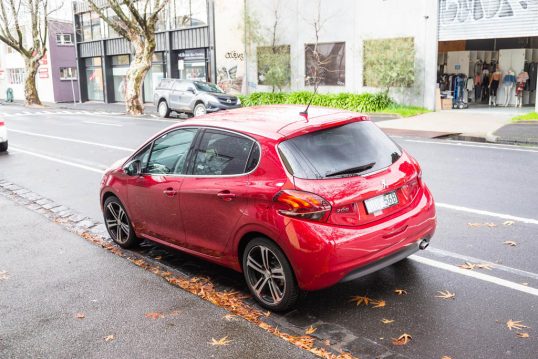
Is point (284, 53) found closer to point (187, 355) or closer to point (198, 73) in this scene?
point (198, 73)

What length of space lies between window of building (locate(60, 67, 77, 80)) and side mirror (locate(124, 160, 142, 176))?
47937 millimetres

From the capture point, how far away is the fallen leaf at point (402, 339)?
4117 mm

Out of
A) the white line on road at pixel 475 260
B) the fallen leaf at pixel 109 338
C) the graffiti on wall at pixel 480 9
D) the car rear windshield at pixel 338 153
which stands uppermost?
the graffiti on wall at pixel 480 9

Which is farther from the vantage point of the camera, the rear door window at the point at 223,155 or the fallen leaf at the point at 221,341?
the rear door window at the point at 223,155

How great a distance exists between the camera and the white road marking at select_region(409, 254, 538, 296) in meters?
4.94

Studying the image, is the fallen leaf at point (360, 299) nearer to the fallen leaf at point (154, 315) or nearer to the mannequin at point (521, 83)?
the fallen leaf at point (154, 315)

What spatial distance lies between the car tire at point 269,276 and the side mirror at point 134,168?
1.87m

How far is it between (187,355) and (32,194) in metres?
6.90

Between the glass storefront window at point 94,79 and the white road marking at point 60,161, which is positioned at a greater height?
the glass storefront window at point 94,79

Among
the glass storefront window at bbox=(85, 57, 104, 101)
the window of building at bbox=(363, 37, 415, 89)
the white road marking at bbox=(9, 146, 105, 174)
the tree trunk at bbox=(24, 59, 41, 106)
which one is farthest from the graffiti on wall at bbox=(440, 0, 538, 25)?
the tree trunk at bbox=(24, 59, 41, 106)

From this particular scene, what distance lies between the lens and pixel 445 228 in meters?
6.84

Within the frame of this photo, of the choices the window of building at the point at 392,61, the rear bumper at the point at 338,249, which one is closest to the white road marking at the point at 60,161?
the rear bumper at the point at 338,249

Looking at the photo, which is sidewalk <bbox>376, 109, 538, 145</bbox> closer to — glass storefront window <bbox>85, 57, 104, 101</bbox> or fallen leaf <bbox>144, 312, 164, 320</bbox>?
fallen leaf <bbox>144, 312, 164, 320</bbox>

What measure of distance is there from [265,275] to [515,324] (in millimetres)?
2013
